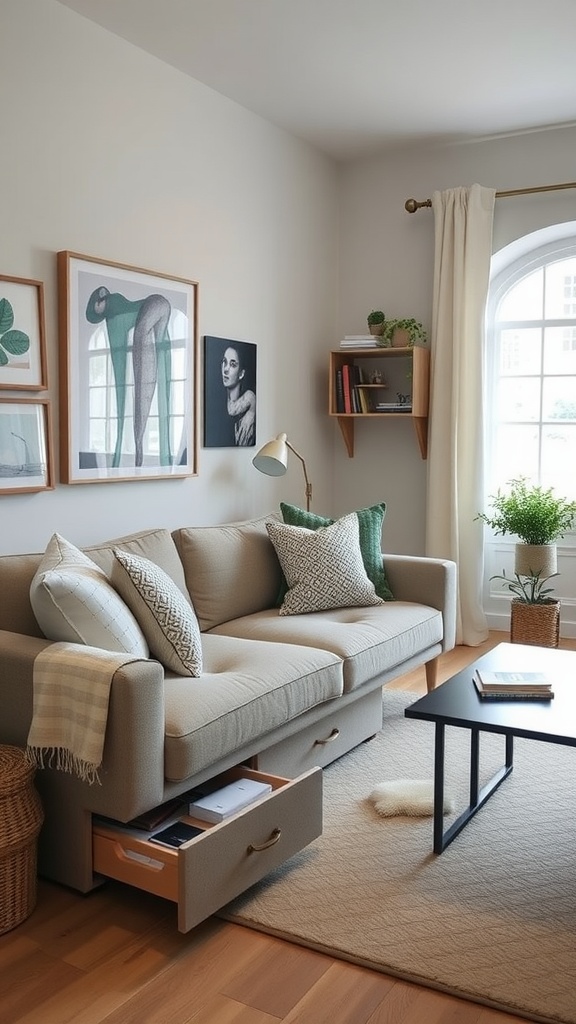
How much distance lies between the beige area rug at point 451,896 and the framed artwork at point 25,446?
4.76 ft

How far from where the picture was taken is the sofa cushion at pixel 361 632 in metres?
3.09

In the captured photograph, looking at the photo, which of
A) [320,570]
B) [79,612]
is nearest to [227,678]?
[79,612]

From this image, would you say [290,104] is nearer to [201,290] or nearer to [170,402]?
[201,290]

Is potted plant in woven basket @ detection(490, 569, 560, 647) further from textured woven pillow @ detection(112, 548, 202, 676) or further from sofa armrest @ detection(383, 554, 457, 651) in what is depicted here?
textured woven pillow @ detection(112, 548, 202, 676)

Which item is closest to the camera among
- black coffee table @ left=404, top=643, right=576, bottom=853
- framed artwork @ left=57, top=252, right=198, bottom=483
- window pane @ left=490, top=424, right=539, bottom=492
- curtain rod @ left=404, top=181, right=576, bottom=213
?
black coffee table @ left=404, top=643, right=576, bottom=853

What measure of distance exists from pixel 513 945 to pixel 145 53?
11.4ft

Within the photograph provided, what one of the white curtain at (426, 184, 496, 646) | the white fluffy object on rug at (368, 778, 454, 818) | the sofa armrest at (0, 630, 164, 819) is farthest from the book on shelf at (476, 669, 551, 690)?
the white curtain at (426, 184, 496, 646)

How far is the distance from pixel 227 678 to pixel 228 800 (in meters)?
0.37

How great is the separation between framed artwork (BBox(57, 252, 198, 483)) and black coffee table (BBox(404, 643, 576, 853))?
63.4 inches

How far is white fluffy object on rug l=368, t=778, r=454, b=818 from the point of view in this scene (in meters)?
2.77

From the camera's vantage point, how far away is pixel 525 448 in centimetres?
515

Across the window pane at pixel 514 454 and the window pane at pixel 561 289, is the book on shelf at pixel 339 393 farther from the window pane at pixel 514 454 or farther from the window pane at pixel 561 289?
the window pane at pixel 561 289

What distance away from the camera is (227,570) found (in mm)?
3510

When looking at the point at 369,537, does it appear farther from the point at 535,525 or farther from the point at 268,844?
the point at 268,844
